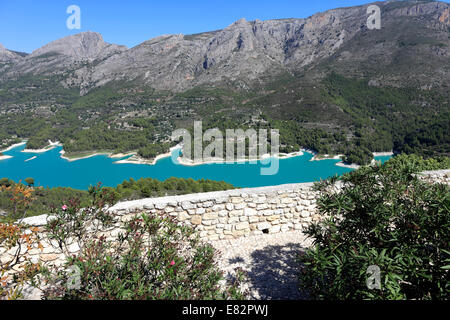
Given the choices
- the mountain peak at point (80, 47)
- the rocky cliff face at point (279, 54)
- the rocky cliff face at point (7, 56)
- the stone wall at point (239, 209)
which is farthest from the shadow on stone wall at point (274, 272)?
the rocky cliff face at point (7, 56)

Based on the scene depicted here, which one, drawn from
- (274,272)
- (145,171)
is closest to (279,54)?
(145,171)

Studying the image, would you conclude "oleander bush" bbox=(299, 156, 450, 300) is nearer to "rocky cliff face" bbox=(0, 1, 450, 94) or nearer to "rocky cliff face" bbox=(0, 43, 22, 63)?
"rocky cliff face" bbox=(0, 1, 450, 94)

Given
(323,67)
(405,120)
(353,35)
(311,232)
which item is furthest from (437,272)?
(353,35)

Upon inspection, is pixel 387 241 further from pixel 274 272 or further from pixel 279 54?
pixel 279 54

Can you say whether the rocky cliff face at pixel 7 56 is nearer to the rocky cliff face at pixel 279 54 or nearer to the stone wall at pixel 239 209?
the rocky cliff face at pixel 279 54

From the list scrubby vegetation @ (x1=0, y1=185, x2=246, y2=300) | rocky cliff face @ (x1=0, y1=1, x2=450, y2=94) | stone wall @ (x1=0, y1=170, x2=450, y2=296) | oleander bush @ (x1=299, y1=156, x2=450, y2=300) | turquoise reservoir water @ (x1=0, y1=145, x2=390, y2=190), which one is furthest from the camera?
rocky cliff face @ (x1=0, y1=1, x2=450, y2=94)

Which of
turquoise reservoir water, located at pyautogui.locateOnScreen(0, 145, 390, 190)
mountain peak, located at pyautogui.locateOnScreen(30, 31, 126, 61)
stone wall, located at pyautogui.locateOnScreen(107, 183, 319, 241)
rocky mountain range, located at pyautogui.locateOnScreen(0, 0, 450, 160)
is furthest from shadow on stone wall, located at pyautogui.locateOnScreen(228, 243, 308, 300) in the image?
mountain peak, located at pyautogui.locateOnScreen(30, 31, 126, 61)
